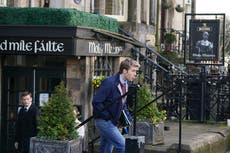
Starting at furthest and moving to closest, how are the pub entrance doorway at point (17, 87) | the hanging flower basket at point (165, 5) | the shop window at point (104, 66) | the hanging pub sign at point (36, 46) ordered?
the hanging flower basket at point (165, 5)
the shop window at point (104, 66)
the pub entrance doorway at point (17, 87)
the hanging pub sign at point (36, 46)

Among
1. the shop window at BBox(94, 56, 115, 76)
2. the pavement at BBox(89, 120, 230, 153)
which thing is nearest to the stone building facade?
the shop window at BBox(94, 56, 115, 76)

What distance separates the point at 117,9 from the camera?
1923 cm

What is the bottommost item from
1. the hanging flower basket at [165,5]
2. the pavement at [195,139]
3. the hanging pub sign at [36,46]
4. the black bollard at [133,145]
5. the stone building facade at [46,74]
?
the pavement at [195,139]

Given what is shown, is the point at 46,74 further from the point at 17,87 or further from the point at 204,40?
the point at 204,40

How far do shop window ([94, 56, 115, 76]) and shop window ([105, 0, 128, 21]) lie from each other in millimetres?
5160

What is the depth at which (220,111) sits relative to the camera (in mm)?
15938

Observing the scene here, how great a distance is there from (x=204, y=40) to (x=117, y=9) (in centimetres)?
355

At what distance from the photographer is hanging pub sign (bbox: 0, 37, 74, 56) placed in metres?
11.1

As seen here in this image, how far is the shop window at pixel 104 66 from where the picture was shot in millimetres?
12578

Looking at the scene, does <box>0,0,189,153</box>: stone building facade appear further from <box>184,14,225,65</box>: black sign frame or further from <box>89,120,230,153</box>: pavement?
<box>184,14,225,65</box>: black sign frame

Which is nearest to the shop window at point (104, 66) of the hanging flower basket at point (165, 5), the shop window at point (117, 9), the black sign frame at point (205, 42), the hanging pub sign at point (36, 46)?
the hanging pub sign at point (36, 46)

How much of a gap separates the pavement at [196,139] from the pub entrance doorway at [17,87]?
2394 millimetres

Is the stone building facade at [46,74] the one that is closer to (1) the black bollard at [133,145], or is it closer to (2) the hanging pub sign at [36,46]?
(2) the hanging pub sign at [36,46]

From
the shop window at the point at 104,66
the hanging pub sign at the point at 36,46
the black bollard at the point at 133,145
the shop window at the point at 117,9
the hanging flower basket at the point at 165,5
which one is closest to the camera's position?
the black bollard at the point at 133,145
